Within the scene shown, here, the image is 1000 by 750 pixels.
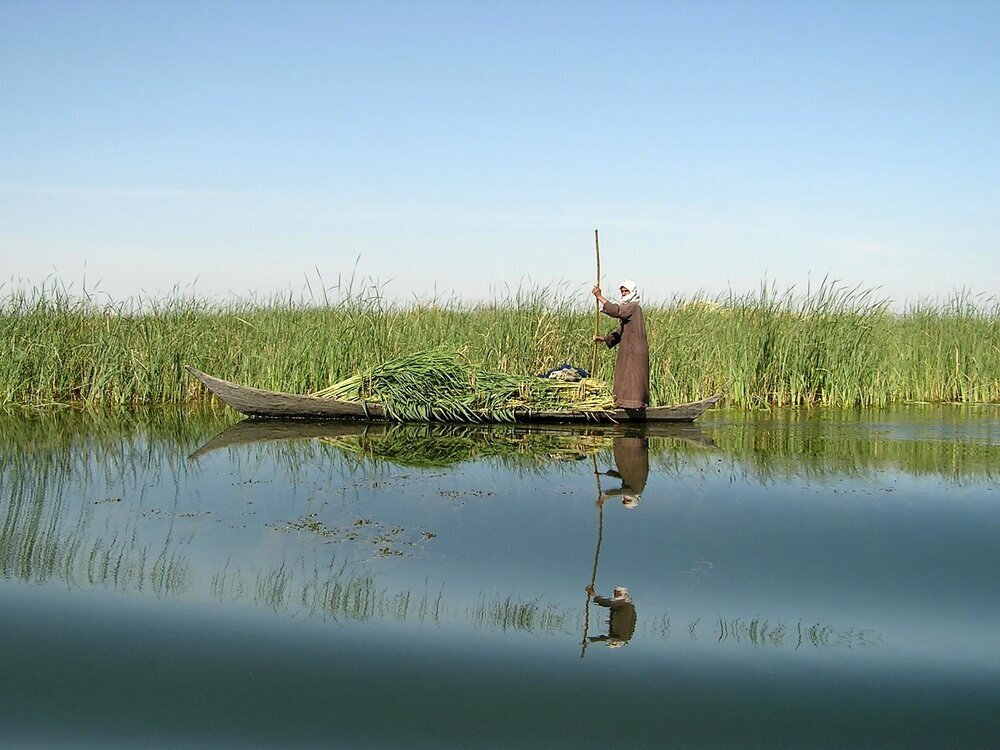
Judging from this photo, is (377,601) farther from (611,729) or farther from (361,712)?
(611,729)

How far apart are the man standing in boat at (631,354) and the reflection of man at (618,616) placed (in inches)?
257

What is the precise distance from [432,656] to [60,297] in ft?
38.2

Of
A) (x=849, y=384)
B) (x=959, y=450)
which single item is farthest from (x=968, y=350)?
(x=959, y=450)

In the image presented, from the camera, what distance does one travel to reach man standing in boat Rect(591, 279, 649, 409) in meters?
11.5

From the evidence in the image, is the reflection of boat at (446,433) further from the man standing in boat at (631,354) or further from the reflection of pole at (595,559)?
the reflection of pole at (595,559)

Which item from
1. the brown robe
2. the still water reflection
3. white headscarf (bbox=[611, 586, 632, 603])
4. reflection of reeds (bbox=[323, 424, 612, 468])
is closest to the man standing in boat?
the brown robe

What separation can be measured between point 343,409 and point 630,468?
13.8ft

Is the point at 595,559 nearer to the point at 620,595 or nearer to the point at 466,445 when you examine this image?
the point at 620,595

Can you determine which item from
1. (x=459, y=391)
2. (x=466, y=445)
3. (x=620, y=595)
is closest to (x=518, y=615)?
(x=620, y=595)

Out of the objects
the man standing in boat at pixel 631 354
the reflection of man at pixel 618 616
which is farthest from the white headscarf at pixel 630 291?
the reflection of man at pixel 618 616

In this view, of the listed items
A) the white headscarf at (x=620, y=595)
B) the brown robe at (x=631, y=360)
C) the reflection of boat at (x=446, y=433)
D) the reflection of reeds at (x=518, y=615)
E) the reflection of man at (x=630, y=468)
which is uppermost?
the brown robe at (x=631, y=360)

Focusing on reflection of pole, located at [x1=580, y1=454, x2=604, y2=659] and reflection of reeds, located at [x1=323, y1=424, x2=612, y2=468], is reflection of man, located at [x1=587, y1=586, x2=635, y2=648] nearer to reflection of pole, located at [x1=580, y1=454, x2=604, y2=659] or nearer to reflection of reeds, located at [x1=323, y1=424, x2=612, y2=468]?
reflection of pole, located at [x1=580, y1=454, x2=604, y2=659]

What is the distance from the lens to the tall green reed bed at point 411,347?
45.2 ft

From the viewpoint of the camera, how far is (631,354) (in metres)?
11.5
